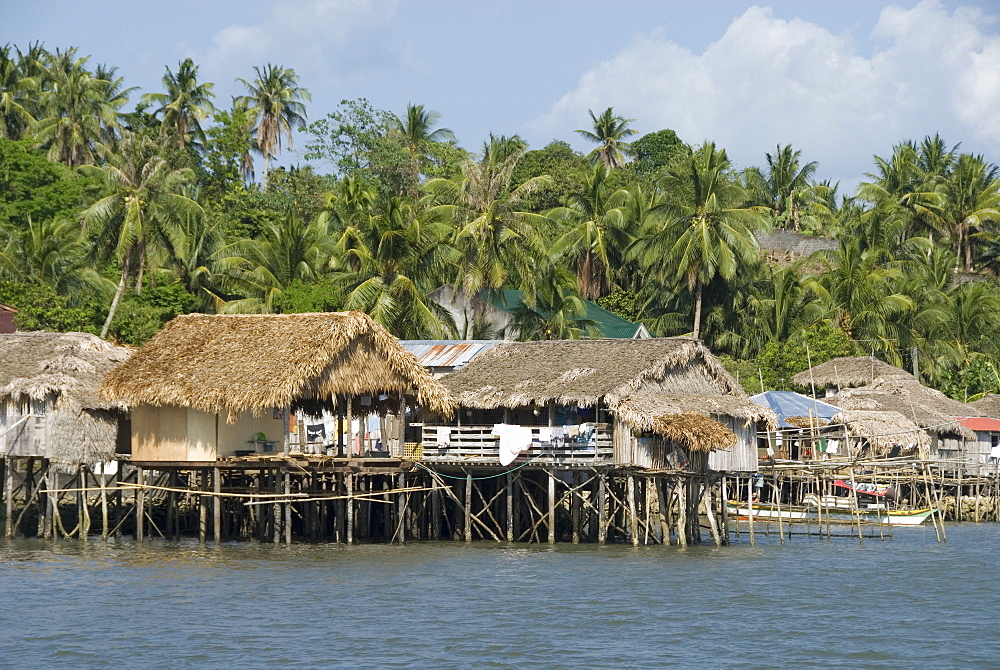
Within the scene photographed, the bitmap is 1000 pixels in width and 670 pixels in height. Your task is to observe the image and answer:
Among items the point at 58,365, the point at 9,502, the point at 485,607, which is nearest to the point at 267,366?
the point at 58,365

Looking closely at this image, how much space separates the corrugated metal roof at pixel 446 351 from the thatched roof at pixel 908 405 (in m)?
14.2

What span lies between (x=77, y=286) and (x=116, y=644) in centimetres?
3032

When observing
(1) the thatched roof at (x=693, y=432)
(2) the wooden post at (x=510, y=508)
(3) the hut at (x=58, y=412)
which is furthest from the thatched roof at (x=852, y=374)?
(3) the hut at (x=58, y=412)

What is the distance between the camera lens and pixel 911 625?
24.8 meters

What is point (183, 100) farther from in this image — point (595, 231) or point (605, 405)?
point (605, 405)

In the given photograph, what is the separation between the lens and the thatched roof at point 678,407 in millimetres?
32406

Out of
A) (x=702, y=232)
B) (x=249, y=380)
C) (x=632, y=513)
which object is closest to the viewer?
(x=249, y=380)

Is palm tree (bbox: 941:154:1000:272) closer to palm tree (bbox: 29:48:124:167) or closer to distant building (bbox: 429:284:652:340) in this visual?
distant building (bbox: 429:284:652:340)

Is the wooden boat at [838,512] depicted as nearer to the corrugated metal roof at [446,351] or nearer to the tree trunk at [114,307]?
the corrugated metal roof at [446,351]

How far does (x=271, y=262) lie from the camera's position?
49375 millimetres

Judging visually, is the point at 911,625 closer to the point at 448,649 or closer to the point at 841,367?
the point at 448,649

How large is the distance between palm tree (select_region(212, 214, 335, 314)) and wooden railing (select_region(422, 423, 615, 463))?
1611 cm

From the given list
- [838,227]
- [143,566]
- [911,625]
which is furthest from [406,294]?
[838,227]

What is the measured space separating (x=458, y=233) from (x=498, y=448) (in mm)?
17398
